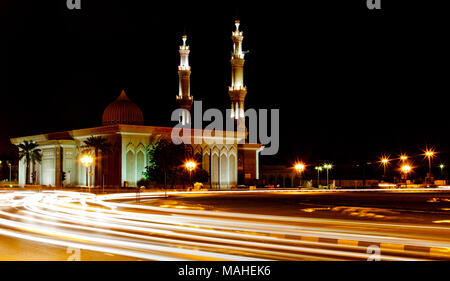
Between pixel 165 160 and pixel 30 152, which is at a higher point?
pixel 30 152

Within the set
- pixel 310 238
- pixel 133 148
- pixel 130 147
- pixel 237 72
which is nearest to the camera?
pixel 310 238

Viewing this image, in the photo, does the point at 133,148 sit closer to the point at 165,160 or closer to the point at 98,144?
the point at 98,144

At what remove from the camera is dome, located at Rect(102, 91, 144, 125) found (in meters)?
61.2

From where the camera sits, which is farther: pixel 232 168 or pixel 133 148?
pixel 232 168

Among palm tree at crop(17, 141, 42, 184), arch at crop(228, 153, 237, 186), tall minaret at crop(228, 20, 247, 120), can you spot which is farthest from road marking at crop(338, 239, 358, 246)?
palm tree at crop(17, 141, 42, 184)

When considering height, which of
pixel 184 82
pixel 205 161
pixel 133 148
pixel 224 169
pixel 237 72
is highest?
A: pixel 237 72

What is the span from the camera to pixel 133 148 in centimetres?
5894

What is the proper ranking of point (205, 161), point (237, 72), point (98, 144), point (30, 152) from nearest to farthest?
point (98, 144), point (205, 161), point (237, 72), point (30, 152)

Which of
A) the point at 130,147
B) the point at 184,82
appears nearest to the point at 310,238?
the point at 130,147

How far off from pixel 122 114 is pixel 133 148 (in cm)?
488

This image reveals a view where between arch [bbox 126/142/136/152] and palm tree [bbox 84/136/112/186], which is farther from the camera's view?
arch [bbox 126/142/136/152]

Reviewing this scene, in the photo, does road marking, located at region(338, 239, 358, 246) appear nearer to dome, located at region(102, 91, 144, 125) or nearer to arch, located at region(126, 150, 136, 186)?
arch, located at region(126, 150, 136, 186)
